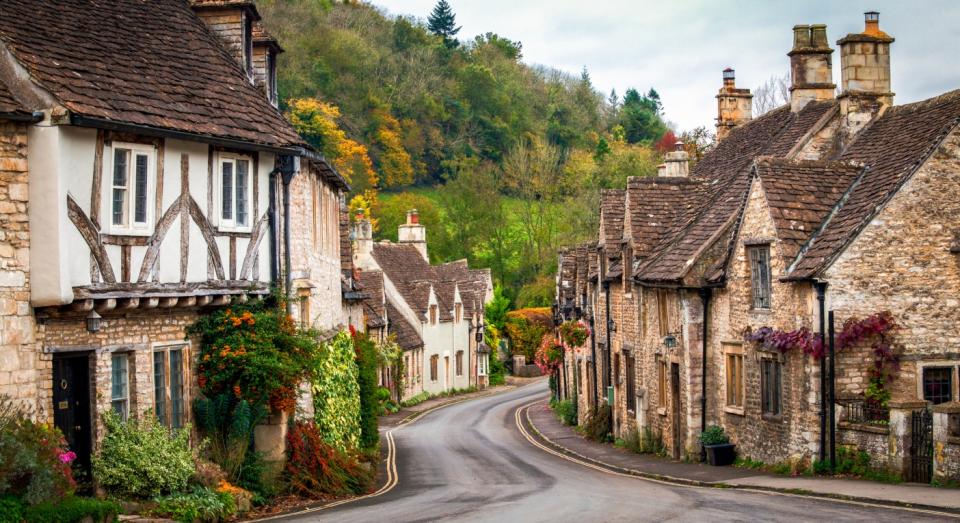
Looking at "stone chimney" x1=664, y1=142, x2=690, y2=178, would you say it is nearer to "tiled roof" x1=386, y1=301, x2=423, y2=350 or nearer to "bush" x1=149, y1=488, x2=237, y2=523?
"tiled roof" x1=386, y1=301, x2=423, y2=350

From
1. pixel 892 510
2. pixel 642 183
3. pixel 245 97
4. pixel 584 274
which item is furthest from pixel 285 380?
pixel 584 274

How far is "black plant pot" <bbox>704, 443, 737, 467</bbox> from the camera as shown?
2697 cm

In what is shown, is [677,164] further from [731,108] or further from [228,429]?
[228,429]

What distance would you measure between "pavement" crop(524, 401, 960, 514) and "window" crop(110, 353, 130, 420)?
1137cm

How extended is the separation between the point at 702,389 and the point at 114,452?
49.6 feet

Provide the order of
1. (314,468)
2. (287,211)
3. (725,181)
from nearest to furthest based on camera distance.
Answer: (287,211) < (314,468) < (725,181)

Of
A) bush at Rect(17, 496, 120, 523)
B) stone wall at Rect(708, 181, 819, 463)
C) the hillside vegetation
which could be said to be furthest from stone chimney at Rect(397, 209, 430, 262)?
bush at Rect(17, 496, 120, 523)

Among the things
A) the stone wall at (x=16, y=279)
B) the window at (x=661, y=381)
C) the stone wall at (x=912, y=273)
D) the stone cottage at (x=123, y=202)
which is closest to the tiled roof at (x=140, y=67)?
the stone cottage at (x=123, y=202)

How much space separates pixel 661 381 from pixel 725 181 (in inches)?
246

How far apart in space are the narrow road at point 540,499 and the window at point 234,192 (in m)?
5.24

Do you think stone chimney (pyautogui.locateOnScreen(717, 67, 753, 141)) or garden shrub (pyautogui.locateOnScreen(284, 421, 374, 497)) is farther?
stone chimney (pyautogui.locateOnScreen(717, 67, 753, 141))

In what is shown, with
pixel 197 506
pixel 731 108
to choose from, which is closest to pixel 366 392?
pixel 197 506

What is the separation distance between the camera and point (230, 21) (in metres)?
24.1

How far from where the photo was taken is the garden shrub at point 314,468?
71.6ft
